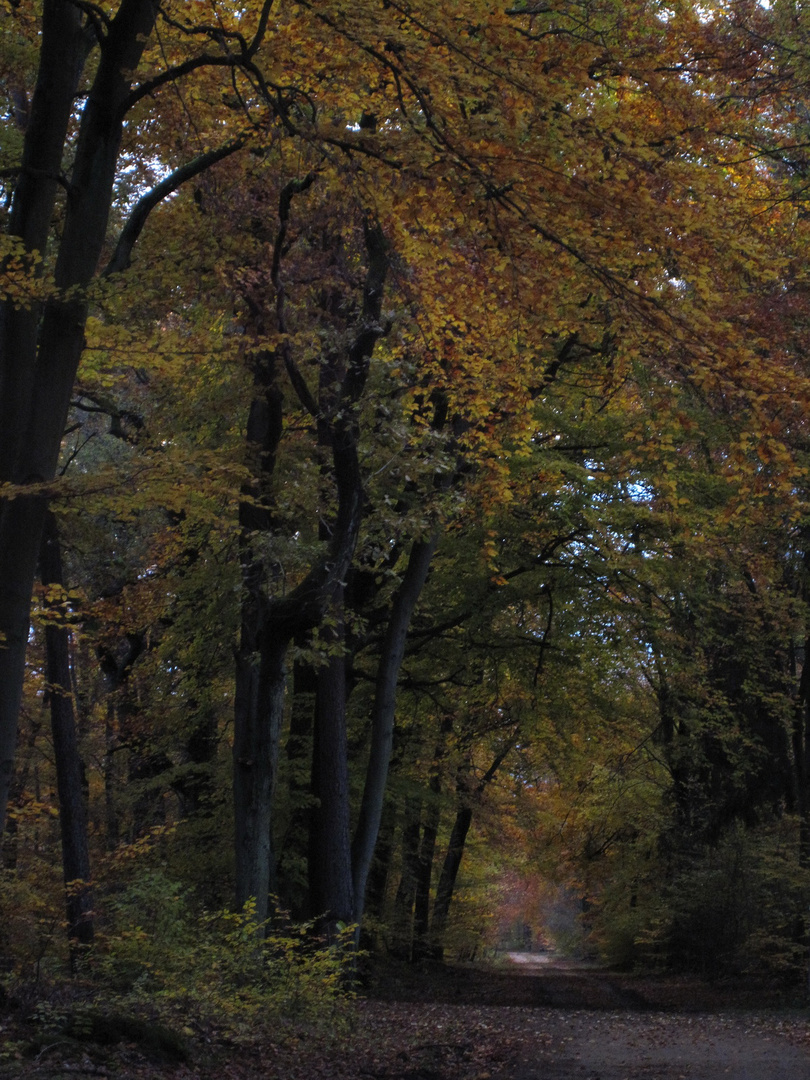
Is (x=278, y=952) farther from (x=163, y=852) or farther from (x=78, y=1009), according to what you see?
(x=163, y=852)

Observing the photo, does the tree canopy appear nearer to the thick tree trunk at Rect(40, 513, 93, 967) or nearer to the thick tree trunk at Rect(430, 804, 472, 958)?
the thick tree trunk at Rect(40, 513, 93, 967)

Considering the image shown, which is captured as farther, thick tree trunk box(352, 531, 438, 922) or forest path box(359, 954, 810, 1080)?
thick tree trunk box(352, 531, 438, 922)

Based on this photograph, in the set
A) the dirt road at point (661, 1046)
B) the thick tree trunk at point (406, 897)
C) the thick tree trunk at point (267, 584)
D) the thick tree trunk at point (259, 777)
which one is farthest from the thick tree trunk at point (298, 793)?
the thick tree trunk at point (406, 897)

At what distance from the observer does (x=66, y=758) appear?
1382 centimetres

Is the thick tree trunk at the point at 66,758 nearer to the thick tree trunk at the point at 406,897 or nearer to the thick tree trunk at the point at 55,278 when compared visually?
the thick tree trunk at the point at 55,278

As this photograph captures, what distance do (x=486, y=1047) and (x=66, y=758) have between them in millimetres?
6770

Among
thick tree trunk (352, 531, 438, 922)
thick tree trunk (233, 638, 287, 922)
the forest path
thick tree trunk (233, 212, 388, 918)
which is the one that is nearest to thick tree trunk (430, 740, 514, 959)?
the forest path

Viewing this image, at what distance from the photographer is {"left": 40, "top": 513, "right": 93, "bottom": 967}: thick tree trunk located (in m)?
13.1

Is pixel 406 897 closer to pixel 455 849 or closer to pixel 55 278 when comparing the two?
pixel 455 849

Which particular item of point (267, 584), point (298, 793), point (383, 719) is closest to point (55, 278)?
point (267, 584)

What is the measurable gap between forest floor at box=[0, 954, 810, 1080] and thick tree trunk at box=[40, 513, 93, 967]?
4023 mm

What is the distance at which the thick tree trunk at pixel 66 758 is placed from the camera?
13.1 metres

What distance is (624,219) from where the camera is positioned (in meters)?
6.15

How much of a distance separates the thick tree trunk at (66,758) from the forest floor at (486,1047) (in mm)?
4023
